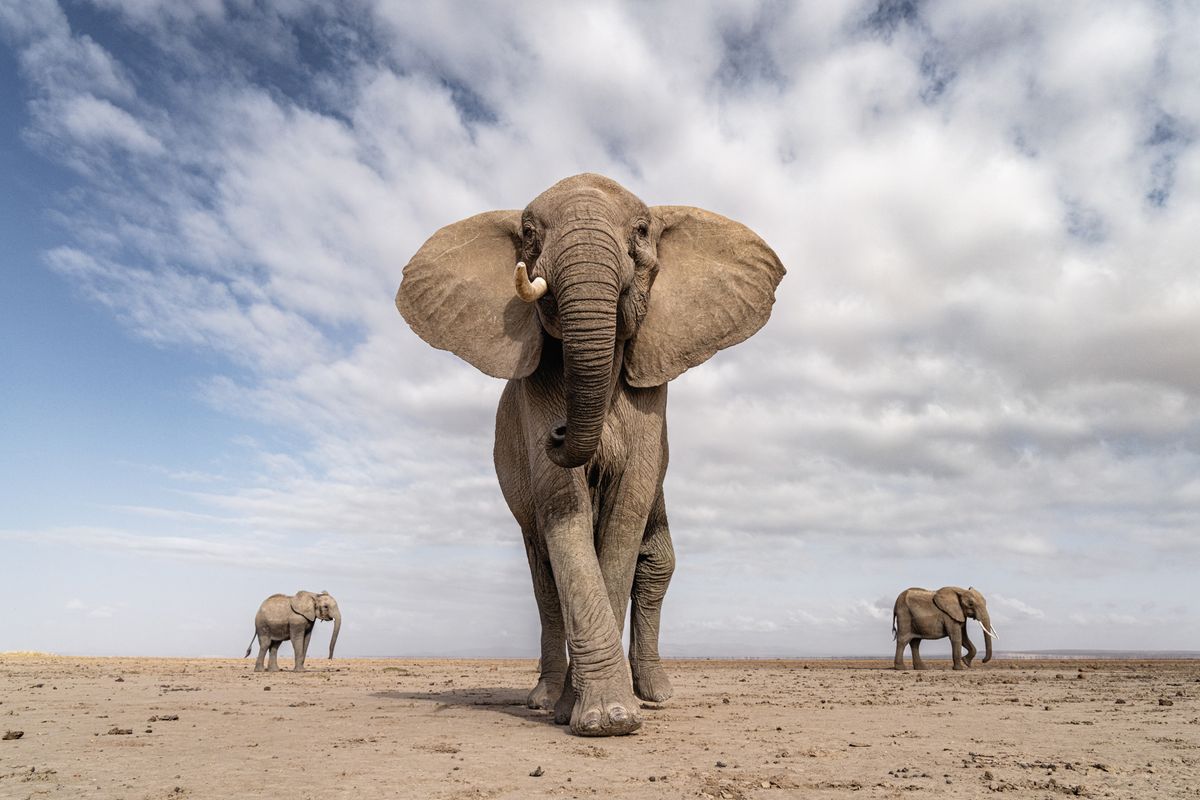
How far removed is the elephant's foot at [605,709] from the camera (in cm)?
646

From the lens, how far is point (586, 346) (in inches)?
266

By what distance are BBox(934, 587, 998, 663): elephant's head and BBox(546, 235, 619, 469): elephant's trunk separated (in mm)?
19122

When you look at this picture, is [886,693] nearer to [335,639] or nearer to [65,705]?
[65,705]

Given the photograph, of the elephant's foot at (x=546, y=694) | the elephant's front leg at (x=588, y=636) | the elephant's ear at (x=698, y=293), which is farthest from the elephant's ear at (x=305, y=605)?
the elephant's ear at (x=698, y=293)

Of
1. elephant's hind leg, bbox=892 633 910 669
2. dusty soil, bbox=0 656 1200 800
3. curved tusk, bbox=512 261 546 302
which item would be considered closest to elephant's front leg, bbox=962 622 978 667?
elephant's hind leg, bbox=892 633 910 669

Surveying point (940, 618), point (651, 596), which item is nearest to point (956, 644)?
point (940, 618)

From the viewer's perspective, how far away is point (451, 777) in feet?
16.4

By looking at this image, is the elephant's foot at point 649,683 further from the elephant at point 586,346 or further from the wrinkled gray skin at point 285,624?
the wrinkled gray skin at point 285,624

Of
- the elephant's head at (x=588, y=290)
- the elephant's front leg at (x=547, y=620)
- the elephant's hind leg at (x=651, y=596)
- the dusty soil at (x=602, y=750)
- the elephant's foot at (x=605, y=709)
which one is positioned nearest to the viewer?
the dusty soil at (x=602, y=750)

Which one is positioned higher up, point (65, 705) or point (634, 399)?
point (634, 399)

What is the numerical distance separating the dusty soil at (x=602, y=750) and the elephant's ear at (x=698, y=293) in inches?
129

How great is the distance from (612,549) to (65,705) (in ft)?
22.2

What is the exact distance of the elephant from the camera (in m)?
6.86

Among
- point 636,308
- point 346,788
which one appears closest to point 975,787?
point 346,788
